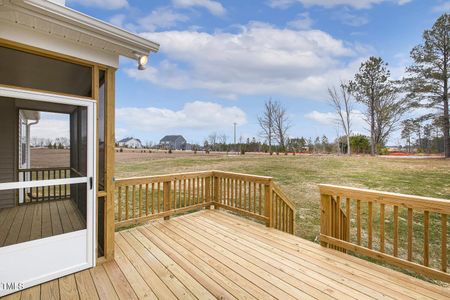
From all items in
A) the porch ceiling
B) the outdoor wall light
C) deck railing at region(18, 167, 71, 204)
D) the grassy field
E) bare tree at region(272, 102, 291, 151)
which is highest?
bare tree at region(272, 102, 291, 151)

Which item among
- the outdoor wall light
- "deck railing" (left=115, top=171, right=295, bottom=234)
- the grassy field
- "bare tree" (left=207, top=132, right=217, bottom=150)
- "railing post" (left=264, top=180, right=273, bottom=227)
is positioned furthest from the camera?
"bare tree" (left=207, top=132, right=217, bottom=150)

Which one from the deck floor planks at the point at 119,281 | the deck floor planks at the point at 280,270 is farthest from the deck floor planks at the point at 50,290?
the deck floor planks at the point at 280,270

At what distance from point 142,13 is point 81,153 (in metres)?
6.10

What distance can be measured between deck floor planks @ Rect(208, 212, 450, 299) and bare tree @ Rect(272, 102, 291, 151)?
2417 centimetres

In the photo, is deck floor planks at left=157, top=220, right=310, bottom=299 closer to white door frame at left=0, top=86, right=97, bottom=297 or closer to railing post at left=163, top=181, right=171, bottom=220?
railing post at left=163, top=181, right=171, bottom=220

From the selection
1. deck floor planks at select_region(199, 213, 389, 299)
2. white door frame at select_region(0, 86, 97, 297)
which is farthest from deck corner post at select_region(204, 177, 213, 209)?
white door frame at select_region(0, 86, 97, 297)

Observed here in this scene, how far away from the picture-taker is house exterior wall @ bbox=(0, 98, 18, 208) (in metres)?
2.49

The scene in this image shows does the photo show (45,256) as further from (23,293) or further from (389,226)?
(389,226)

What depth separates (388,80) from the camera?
65.8 feet

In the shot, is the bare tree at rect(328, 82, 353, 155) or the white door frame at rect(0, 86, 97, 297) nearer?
the white door frame at rect(0, 86, 97, 297)

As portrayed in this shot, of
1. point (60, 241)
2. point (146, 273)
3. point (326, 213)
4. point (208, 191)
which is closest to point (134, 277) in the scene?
point (146, 273)

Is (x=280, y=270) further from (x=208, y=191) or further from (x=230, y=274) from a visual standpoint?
(x=208, y=191)

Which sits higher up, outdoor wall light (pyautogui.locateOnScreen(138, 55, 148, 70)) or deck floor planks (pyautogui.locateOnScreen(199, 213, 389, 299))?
outdoor wall light (pyautogui.locateOnScreen(138, 55, 148, 70))

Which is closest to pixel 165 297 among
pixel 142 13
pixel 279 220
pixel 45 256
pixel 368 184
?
pixel 45 256
